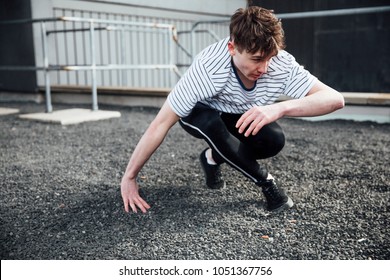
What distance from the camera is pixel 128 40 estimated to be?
618 cm

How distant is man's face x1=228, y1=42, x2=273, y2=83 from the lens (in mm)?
1321

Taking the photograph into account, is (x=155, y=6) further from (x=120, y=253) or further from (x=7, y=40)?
(x=120, y=253)

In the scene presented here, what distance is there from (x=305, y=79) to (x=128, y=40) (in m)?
4.97

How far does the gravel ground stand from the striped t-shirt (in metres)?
0.38

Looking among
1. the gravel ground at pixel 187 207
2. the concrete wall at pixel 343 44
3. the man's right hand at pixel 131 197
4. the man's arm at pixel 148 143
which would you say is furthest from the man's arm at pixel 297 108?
the concrete wall at pixel 343 44

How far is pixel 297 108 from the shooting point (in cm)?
142

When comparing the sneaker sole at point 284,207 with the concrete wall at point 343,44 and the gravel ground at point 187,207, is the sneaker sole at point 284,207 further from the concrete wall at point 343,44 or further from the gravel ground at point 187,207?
the concrete wall at point 343,44

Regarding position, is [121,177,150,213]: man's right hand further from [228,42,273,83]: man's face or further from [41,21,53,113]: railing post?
[41,21,53,113]: railing post

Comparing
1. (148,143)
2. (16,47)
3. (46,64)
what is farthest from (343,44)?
(148,143)

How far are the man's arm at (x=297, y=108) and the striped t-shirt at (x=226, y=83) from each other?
→ 57 millimetres

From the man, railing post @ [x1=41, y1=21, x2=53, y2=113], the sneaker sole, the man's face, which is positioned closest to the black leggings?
the man

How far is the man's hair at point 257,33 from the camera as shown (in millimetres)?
1288

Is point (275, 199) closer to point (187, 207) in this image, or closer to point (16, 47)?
point (187, 207)

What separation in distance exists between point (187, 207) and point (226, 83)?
18.0 inches
